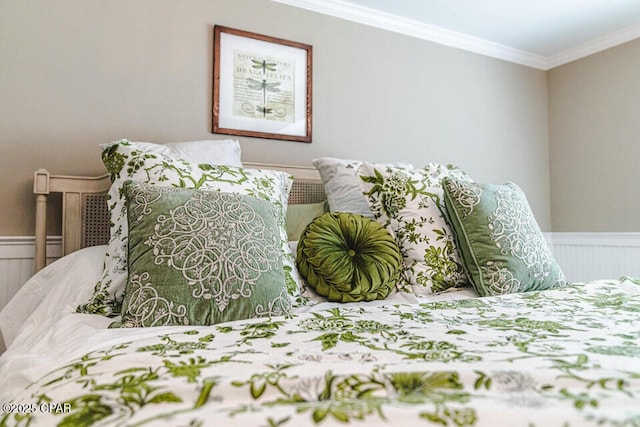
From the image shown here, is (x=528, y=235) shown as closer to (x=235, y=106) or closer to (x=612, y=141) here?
(x=235, y=106)

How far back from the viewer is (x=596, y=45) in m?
2.96

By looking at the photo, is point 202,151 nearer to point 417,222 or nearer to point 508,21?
point 417,222

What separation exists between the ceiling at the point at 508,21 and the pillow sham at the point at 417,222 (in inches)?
46.8

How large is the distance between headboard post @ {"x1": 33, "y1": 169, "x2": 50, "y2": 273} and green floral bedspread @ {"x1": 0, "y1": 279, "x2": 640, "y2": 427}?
1.04 meters

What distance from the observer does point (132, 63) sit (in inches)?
78.5

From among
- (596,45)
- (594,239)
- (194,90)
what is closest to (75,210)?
(194,90)

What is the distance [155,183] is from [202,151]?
44 cm

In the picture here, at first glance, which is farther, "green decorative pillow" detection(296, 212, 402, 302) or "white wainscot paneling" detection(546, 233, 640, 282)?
"white wainscot paneling" detection(546, 233, 640, 282)

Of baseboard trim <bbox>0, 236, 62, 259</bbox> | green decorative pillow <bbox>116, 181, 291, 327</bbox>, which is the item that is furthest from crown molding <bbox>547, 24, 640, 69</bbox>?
baseboard trim <bbox>0, 236, 62, 259</bbox>

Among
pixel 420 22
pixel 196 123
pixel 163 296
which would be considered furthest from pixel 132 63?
pixel 420 22

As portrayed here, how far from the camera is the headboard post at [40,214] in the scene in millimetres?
1689

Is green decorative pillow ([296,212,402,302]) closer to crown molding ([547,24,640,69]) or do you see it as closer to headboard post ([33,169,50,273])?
headboard post ([33,169,50,273])

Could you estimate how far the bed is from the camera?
0.49m

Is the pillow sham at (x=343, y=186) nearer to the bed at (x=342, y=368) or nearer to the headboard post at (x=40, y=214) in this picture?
the bed at (x=342, y=368)
